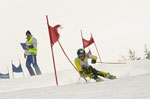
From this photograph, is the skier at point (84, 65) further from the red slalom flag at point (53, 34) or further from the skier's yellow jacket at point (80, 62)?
the red slalom flag at point (53, 34)

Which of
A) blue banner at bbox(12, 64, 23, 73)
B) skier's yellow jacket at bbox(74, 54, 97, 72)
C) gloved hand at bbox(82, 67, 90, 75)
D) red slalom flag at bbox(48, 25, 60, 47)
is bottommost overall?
blue banner at bbox(12, 64, 23, 73)

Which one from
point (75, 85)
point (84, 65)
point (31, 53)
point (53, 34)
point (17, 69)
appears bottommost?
point (17, 69)

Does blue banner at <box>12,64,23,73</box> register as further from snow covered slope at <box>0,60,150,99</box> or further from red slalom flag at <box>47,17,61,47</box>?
red slalom flag at <box>47,17,61,47</box>

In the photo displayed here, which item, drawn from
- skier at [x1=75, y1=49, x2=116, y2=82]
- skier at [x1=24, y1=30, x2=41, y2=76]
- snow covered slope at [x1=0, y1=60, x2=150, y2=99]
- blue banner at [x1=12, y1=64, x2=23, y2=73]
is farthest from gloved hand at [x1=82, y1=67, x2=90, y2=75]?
blue banner at [x1=12, y1=64, x2=23, y2=73]

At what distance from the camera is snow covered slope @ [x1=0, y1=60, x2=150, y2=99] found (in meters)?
4.50

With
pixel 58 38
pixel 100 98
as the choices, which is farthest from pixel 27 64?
pixel 100 98

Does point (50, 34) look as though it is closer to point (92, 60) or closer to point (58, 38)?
point (58, 38)

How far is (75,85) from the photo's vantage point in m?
6.12

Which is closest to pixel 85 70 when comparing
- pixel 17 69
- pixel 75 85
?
pixel 75 85

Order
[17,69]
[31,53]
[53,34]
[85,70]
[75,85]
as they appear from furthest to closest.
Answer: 1. [17,69]
2. [31,53]
3. [53,34]
4. [85,70]
5. [75,85]

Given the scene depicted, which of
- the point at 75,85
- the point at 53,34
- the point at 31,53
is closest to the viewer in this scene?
the point at 75,85

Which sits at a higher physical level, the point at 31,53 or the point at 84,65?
the point at 31,53

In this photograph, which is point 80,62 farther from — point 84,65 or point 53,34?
point 53,34

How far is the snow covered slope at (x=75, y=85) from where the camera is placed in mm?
4500
